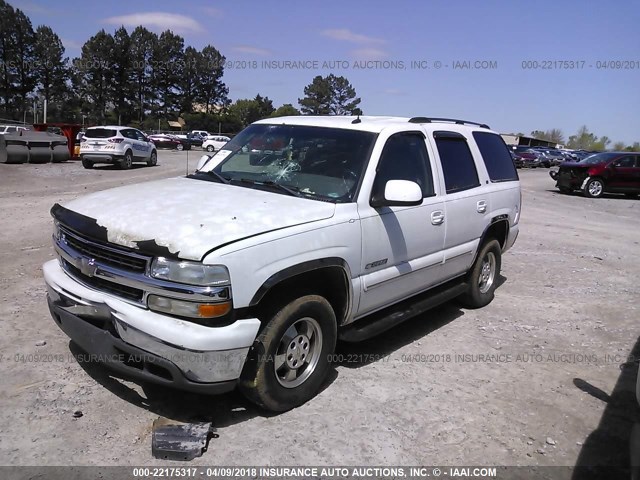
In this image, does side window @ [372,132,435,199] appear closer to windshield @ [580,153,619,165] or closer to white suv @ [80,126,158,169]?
windshield @ [580,153,619,165]

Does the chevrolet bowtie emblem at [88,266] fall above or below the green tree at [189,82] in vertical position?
below

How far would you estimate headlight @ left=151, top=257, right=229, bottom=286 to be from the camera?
115 inches

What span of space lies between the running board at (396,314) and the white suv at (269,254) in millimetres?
17

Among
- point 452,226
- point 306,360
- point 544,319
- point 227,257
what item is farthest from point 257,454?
point 544,319

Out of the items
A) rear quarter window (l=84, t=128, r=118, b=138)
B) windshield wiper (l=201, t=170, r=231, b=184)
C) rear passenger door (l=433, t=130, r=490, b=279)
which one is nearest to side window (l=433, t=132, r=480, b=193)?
rear passenger door (l=433, t=130, r=490, b=279)

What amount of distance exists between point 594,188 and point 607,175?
25.7 inches

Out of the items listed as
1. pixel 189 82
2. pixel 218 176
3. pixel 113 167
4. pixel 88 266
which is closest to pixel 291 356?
pixel 88 266

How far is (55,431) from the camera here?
3.21 meters

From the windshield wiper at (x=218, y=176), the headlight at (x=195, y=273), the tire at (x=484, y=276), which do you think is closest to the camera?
the headlight at (x=195, y=273)

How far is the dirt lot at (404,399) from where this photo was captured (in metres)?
3.20

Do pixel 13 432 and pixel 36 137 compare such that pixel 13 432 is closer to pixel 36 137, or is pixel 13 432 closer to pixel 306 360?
pixel 306 360

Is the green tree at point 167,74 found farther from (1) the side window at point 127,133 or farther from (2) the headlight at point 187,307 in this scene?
(2) the headlight at point 187,307

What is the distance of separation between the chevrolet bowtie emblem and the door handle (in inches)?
108

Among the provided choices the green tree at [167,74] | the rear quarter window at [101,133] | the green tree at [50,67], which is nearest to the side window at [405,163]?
the rear quarter window at [101,133]
